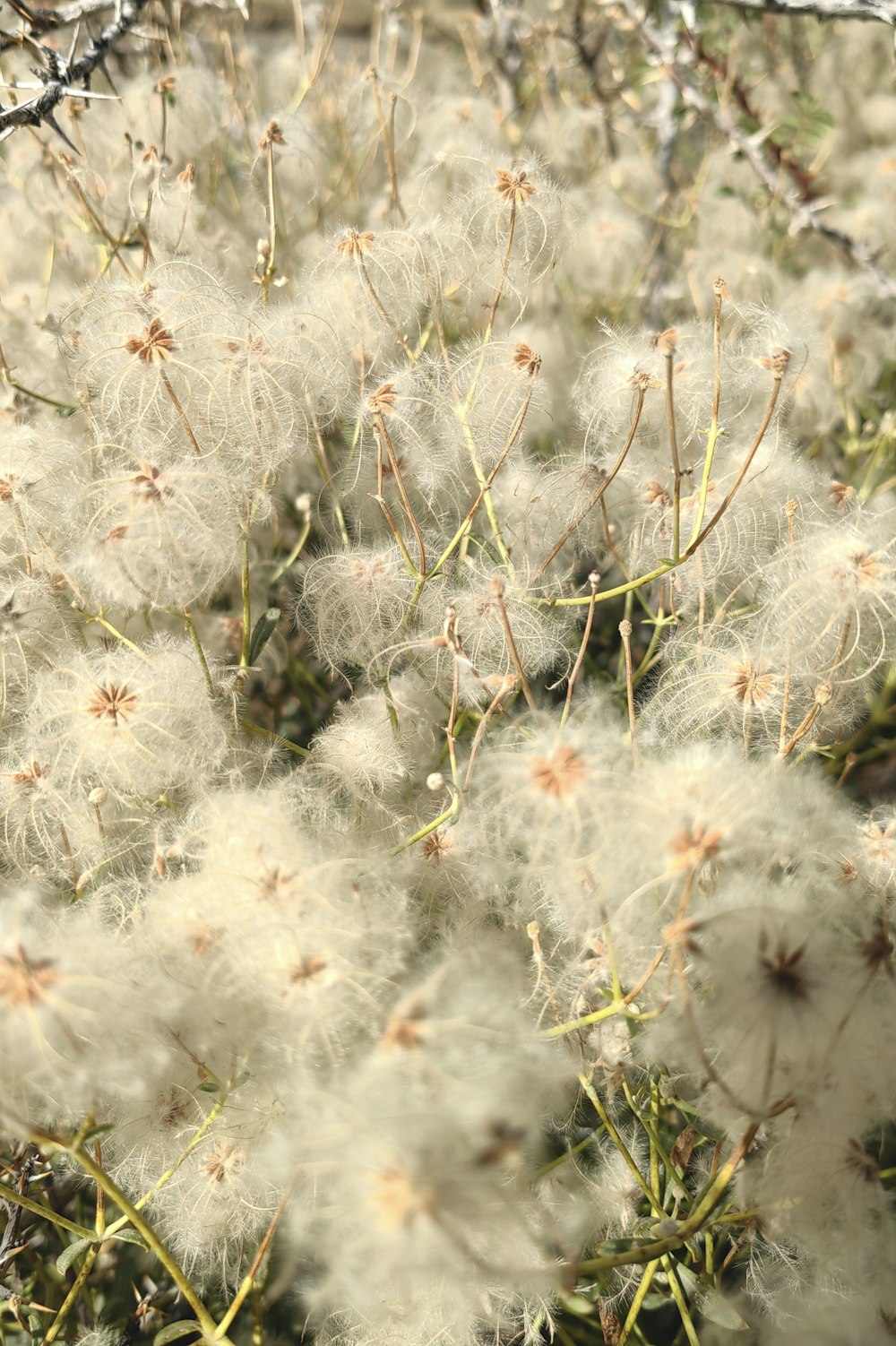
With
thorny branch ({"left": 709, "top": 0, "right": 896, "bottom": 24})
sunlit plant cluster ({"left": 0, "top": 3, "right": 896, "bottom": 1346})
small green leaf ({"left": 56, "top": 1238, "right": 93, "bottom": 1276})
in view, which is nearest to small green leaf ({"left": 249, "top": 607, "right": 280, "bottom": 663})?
sunlit plant cluster ({"left": 0, "top": 3, "right": 896, "bottom": 1346})

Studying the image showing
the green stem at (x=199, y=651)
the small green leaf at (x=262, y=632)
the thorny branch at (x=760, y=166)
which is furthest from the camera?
the thorny branch at (x=760, y=166)

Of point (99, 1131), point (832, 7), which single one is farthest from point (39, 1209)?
point (832, 7)

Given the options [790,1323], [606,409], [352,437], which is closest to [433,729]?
[352,437]

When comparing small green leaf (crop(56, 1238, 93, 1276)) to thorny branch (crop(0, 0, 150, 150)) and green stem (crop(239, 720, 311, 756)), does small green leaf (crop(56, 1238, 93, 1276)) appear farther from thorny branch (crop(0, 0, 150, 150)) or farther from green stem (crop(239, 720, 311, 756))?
thorny branch (crop(0, 0, 150, 150))

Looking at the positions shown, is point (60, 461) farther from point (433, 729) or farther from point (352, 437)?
point (433, 729)

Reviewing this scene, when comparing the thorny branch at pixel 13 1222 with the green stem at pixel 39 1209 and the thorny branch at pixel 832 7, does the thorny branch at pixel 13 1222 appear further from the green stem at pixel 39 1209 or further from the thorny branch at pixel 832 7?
the thorny branch at pixel 832 7

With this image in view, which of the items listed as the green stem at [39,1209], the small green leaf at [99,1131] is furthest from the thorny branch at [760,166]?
the green stem at [39,1209]
